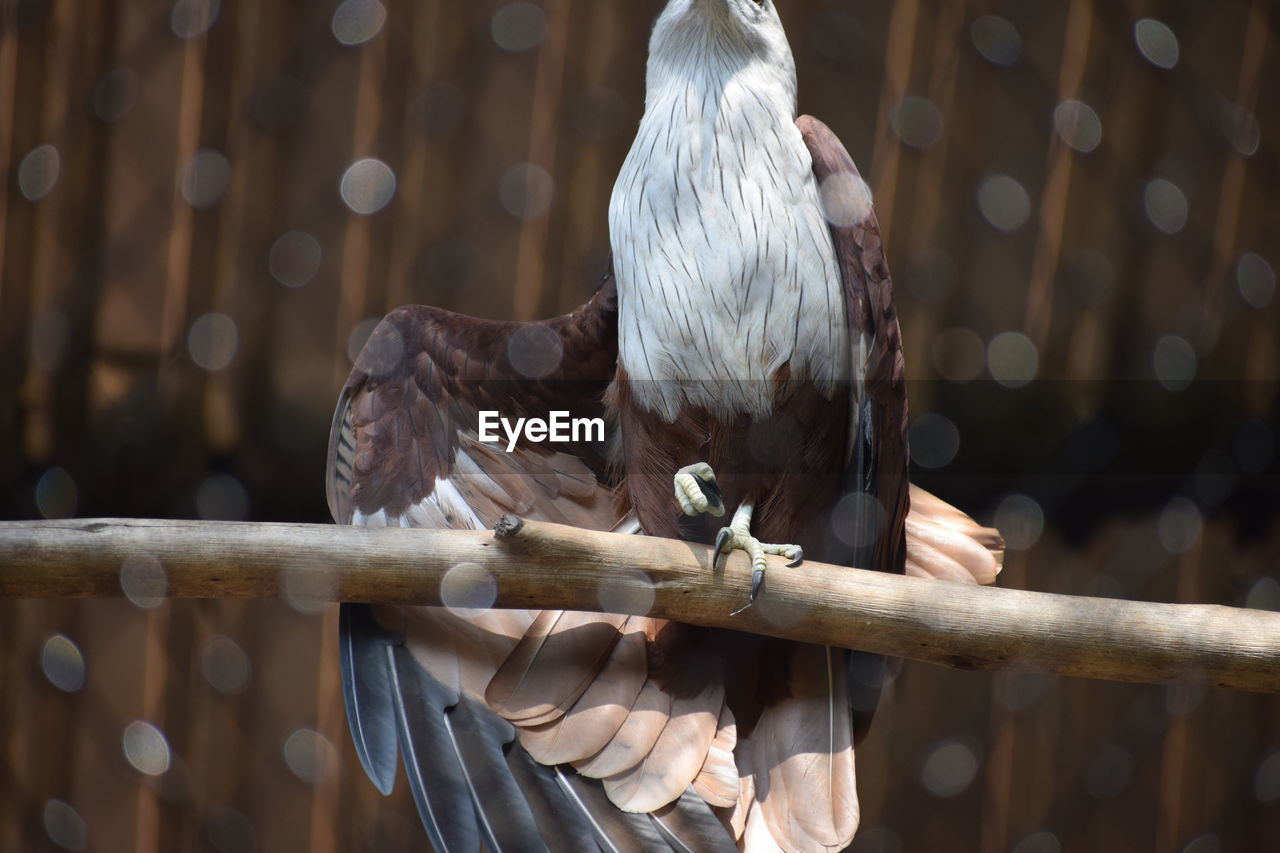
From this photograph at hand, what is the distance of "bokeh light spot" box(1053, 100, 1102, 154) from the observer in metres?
1.39

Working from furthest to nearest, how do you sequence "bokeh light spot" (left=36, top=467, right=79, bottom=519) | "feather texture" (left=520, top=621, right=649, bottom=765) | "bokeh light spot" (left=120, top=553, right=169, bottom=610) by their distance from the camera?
"bokeh light spot" (left=36, top=467, right=79, bottom=519) → "feather texture" (left=520, top=621, right=649, bottom=765) → "bokeh light spot" (left=120, top=553, right=169, bottom=610)

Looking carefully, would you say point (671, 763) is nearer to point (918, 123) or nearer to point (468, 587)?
point (468, 587)

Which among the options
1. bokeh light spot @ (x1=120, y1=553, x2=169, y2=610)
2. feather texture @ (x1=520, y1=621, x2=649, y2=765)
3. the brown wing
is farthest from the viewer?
the brown wing

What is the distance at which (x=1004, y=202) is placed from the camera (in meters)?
1.40

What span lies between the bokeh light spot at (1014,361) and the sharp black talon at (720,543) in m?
0.71

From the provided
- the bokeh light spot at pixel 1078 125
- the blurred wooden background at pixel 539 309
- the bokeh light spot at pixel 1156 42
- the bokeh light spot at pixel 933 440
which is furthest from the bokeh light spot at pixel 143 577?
the bokeh light spot at pixel 1156 42

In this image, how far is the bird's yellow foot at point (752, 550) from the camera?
32.1 inches

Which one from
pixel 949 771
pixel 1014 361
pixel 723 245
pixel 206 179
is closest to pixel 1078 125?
pixel 1014 361

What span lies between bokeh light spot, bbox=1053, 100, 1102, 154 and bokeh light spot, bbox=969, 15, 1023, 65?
97 millimetres

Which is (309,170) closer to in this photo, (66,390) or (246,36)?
(246,36)

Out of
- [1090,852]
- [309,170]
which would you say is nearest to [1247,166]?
[1090,852]

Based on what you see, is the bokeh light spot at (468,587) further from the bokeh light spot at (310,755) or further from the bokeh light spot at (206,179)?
the bokeh light spot at (206,179)
